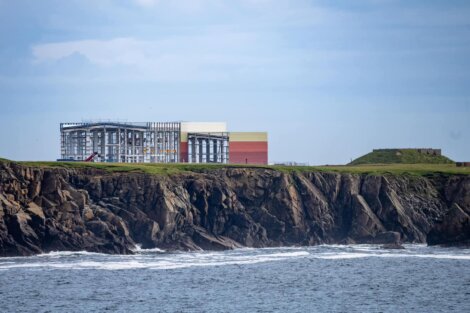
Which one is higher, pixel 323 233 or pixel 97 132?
pixel 97 132

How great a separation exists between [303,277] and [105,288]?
2233 centimetres

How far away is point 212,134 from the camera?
190500mm

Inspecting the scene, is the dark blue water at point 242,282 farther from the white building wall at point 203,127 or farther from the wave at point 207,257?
the white building wall at point 203,127

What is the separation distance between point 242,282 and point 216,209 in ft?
131

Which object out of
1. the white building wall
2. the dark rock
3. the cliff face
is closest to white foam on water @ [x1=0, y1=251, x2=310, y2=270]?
the cliff face

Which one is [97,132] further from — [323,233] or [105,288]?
[105,288]

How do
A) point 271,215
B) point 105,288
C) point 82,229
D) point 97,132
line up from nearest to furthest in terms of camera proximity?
point 105,288
point 82,229
point 271,215
point 97,132

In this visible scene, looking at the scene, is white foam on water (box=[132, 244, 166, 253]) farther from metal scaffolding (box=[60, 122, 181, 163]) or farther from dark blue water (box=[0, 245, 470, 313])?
metal scaffolding (box=[60, 122, 181, 163])

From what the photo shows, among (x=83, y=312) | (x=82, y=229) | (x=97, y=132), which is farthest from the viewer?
(x=97, y=132)

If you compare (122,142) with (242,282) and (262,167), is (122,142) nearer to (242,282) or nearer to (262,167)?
(262,167)

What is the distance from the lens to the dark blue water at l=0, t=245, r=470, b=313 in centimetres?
9575

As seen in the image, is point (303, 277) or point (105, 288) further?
point (303, 277)

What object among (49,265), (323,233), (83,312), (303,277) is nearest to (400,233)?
(323,233)

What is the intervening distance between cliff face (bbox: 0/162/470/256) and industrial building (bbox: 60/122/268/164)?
26.9 metres
